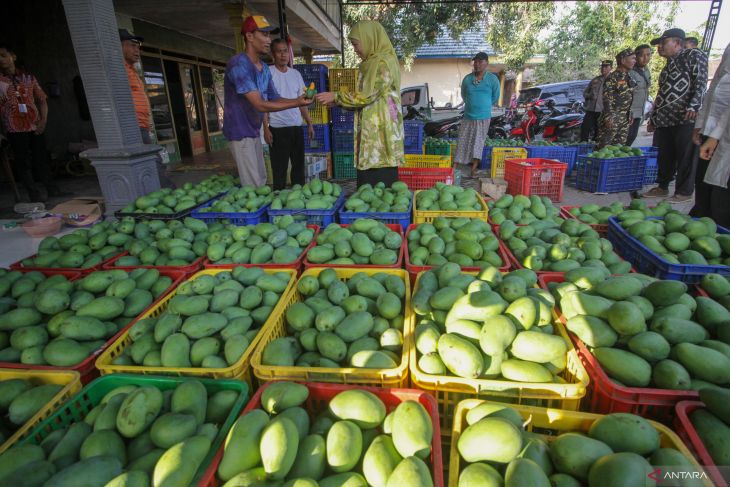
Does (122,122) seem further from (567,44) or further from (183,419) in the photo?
(567,44)

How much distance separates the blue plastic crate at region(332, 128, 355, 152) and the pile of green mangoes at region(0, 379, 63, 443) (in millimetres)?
7044

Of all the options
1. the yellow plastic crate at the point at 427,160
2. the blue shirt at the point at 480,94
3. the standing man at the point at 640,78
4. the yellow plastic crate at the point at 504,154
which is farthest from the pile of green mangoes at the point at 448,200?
the standing man at the point at 640,78

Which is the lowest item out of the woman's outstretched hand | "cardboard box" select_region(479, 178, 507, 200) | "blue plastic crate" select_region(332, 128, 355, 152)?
"cardboard box" select_region(479, 178, 507, 200)

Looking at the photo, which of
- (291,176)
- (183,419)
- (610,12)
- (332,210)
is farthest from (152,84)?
(610,12)

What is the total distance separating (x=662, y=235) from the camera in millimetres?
2869

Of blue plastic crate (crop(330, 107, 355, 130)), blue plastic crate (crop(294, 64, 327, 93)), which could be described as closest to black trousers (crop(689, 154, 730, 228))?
blue plastic crate (crop(330, 107, 355, 130))

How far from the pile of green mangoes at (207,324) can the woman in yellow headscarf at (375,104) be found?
2.47 meters

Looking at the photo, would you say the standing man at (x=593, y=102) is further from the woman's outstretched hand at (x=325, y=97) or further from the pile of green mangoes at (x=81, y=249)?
the pile of green mangoes at (x=81, y=249)

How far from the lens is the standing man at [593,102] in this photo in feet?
29.1

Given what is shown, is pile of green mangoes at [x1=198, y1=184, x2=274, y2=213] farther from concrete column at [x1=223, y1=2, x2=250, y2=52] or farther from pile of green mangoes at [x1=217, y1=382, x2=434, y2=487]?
concrete column at [x1=223, y1=2, x2=250, y2=52]

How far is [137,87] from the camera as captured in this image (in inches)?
199

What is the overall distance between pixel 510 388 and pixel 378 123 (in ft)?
11.0

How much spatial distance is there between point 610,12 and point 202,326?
27.9 m

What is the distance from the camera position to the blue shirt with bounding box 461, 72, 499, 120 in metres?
7.41
